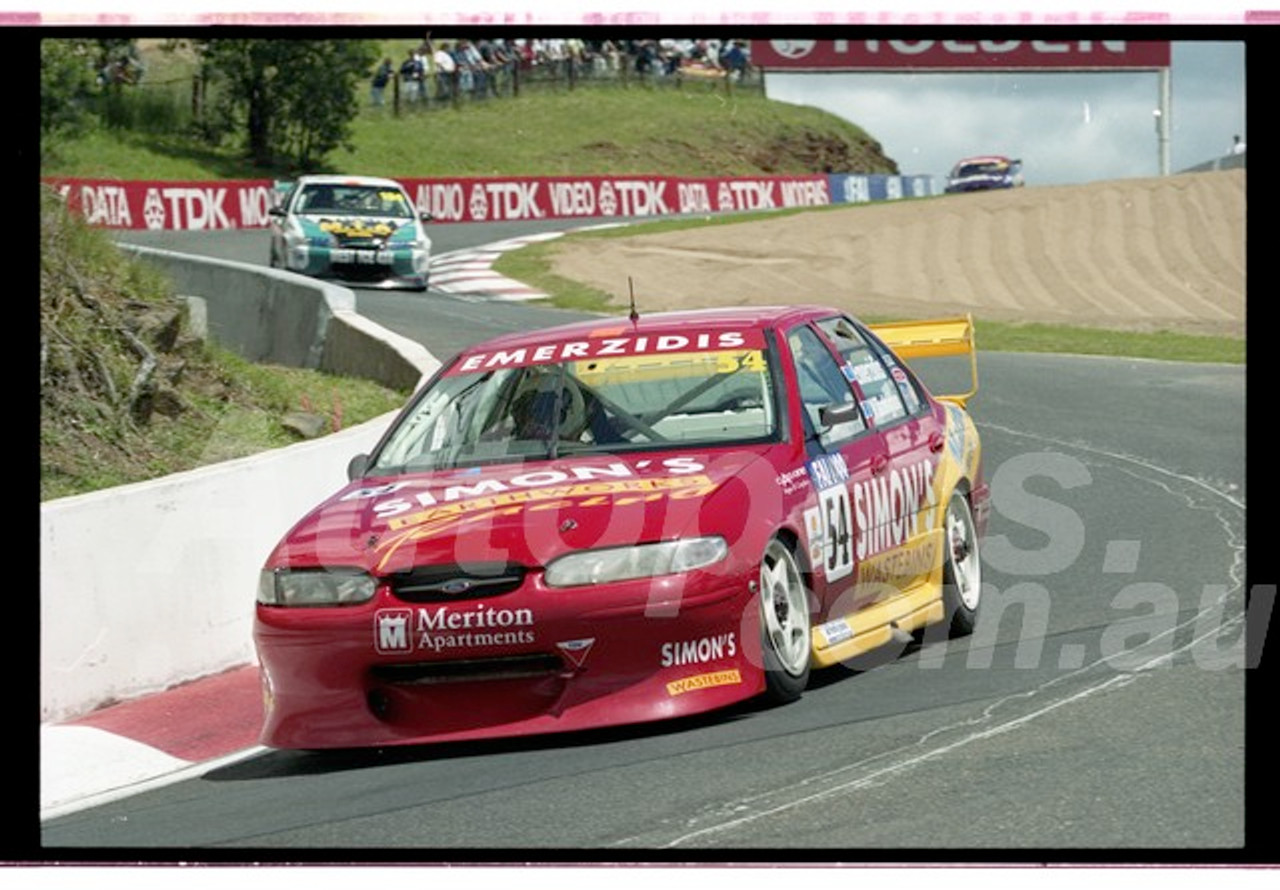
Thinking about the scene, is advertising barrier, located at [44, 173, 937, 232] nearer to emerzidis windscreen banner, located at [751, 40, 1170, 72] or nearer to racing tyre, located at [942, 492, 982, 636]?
emerzidis windscreen banner, located at [751, 40, 1170, 72]

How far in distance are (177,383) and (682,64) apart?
25.0 meters

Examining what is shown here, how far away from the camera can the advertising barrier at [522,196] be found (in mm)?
41094

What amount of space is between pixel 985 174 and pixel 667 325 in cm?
4906

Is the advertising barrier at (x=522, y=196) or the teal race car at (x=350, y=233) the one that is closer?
the teal race car at (x=350, y=233)

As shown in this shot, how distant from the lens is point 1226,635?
8.44 m

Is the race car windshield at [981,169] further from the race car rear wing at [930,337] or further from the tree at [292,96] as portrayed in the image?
the race car rear wing at [930,337]

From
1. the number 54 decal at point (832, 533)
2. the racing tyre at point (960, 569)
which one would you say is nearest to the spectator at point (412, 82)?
the racing tyre at point (960, 569)

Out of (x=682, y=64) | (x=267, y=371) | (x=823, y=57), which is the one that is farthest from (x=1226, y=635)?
(x=823, y=57)

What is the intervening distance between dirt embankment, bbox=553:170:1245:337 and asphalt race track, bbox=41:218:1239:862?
1781 centimetres

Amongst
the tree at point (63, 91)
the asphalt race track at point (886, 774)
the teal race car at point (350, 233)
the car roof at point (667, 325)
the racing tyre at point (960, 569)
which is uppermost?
the tree at point (63, 91)

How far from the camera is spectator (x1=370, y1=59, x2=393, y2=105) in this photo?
42312 mm

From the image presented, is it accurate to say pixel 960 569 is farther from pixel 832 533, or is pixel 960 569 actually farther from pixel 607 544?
pixel 607 544

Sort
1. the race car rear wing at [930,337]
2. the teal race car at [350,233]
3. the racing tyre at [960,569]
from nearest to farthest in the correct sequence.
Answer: the racing tyre at [960,569] → the race car rear wing at [930,337] → the teal race car at [350,233]

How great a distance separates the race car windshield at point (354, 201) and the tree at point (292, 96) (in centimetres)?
945
